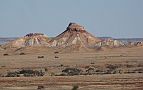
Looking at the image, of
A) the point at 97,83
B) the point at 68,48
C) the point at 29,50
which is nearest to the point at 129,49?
the point at 68,48

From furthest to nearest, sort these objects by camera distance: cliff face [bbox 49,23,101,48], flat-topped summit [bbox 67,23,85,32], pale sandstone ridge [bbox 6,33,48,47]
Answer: pale sandstone ridge [bbox 6,33,48,47], flat-topped summit [bbox 67,23,85,32], cliff face [bbox 49,23,101,48]

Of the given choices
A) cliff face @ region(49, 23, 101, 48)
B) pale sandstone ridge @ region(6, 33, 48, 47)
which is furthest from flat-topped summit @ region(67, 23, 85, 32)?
pale sandstone ridge @ region(6, 33, 48, 47)

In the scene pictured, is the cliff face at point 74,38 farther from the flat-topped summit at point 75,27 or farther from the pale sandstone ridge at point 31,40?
the pale sandstone ridge at point 31,40

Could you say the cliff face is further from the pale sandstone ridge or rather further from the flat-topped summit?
the pale sandstone ridge

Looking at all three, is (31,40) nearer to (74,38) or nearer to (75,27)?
(75,27)

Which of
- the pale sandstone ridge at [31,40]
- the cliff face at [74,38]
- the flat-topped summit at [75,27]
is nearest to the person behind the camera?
the cliff face at [74,38]

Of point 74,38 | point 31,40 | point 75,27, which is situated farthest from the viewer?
point 31,40

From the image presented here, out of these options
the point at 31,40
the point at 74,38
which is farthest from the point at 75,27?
the point at 31,40

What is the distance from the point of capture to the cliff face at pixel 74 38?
502 ft

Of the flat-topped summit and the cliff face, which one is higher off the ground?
the flat-topped summit

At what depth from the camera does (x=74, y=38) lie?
15338 centimetres

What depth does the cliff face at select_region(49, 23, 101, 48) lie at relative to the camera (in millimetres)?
153000

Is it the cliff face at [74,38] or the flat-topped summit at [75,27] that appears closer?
the cliff face at [74,38]

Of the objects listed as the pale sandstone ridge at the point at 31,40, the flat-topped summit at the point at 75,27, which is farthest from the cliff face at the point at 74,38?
the pale sandstone ridge at the point at 31,40
